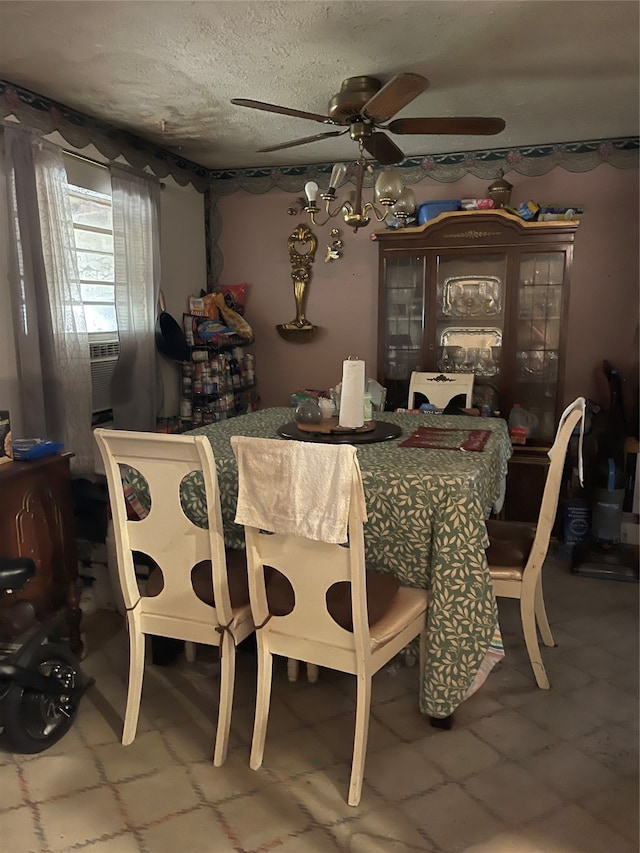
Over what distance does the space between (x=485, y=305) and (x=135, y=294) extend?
212cm

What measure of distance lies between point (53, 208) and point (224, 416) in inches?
67.2

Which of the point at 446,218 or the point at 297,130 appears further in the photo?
the point at 446,218

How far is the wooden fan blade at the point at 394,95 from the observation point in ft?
6.36

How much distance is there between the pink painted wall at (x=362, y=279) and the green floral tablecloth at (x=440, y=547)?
2322 mm

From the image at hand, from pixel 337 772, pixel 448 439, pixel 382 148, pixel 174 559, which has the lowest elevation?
pixel 337 772

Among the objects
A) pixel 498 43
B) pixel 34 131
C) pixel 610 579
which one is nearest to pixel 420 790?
pixel 610 579

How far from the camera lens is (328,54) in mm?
2465

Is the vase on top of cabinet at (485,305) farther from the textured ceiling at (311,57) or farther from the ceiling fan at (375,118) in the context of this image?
the ceiling fan at (375,118)

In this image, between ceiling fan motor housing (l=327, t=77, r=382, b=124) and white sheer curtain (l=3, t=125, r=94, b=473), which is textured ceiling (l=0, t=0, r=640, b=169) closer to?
ceiling fan motor housing (l=327, t=77, r=382, b=124)

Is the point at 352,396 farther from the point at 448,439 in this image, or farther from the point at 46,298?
the point at 46,298

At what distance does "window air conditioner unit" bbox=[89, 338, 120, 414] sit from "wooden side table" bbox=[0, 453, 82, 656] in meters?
1.10

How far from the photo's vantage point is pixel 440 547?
6.20 feet

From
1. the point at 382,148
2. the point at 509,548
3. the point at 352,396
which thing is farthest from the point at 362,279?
the point at 509,548

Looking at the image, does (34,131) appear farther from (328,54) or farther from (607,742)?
(607,742)
